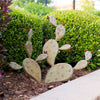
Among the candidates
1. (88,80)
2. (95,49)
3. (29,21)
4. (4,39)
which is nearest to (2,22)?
(4,39)

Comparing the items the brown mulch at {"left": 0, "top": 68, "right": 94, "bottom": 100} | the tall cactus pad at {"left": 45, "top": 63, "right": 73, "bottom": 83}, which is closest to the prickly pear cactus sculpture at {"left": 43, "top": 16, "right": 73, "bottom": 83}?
the tall cactus pad at {"left": 45, "top": 63, "right": 73, "bottom": 83}

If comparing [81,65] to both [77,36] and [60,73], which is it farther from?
[77,36]

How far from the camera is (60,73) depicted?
6.71 ft

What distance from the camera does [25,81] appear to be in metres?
2.50

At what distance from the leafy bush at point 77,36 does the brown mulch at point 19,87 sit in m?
0.97

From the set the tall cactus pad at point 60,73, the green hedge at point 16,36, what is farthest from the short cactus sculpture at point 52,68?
the green hedge at point 16,36

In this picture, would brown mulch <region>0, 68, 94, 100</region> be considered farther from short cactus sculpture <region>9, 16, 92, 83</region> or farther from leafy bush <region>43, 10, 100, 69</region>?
leafy bush <region>43, 10, 100, 69</region>

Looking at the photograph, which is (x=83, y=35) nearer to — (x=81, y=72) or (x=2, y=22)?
(x=81, y=72)

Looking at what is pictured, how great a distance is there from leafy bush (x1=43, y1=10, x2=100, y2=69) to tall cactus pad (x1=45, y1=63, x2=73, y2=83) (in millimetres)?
1218

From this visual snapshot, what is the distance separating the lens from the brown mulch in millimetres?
2072

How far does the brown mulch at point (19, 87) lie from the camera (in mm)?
2072

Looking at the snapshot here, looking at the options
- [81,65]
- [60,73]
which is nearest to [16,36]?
[60,73]

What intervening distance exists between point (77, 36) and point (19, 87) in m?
1.55

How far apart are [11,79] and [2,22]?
3.04 ft
